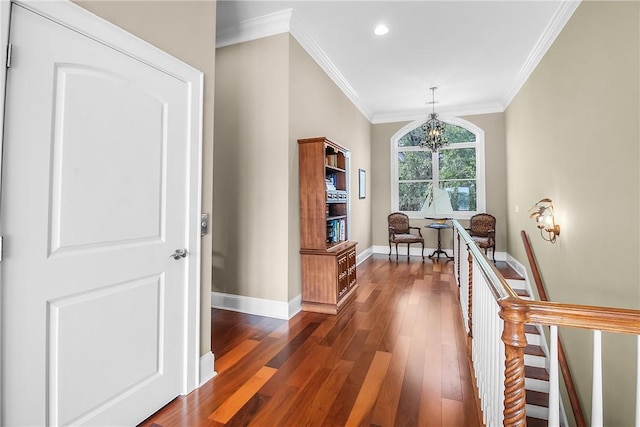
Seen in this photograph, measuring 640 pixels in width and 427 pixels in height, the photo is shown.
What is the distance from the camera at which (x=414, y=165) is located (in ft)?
23.5

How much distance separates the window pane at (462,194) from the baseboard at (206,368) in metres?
6.05

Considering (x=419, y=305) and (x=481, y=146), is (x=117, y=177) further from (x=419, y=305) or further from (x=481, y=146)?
(x=481, y=146)

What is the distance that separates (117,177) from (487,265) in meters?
2.02

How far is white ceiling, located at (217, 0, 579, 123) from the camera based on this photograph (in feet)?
10.3

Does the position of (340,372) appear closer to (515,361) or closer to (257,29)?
(515,361)

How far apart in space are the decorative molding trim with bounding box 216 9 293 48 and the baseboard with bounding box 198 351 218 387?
125 inches

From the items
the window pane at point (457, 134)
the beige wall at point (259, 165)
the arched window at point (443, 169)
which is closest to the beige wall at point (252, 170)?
the beige wall at point (259, 165)

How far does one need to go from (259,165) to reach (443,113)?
5060mm

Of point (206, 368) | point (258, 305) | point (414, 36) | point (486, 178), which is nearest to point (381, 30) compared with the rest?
point (414, 36)

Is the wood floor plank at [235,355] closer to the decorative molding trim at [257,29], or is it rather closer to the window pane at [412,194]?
the decorative molding trim at [257,29]

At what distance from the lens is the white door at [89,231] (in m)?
1.25

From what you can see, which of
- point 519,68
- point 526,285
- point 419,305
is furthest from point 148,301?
point 519,68

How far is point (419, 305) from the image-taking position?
3641 mm

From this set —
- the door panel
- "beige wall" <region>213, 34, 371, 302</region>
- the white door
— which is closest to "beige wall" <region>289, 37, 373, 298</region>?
"beige wall" <region>213, 34, 371, 302</region>
